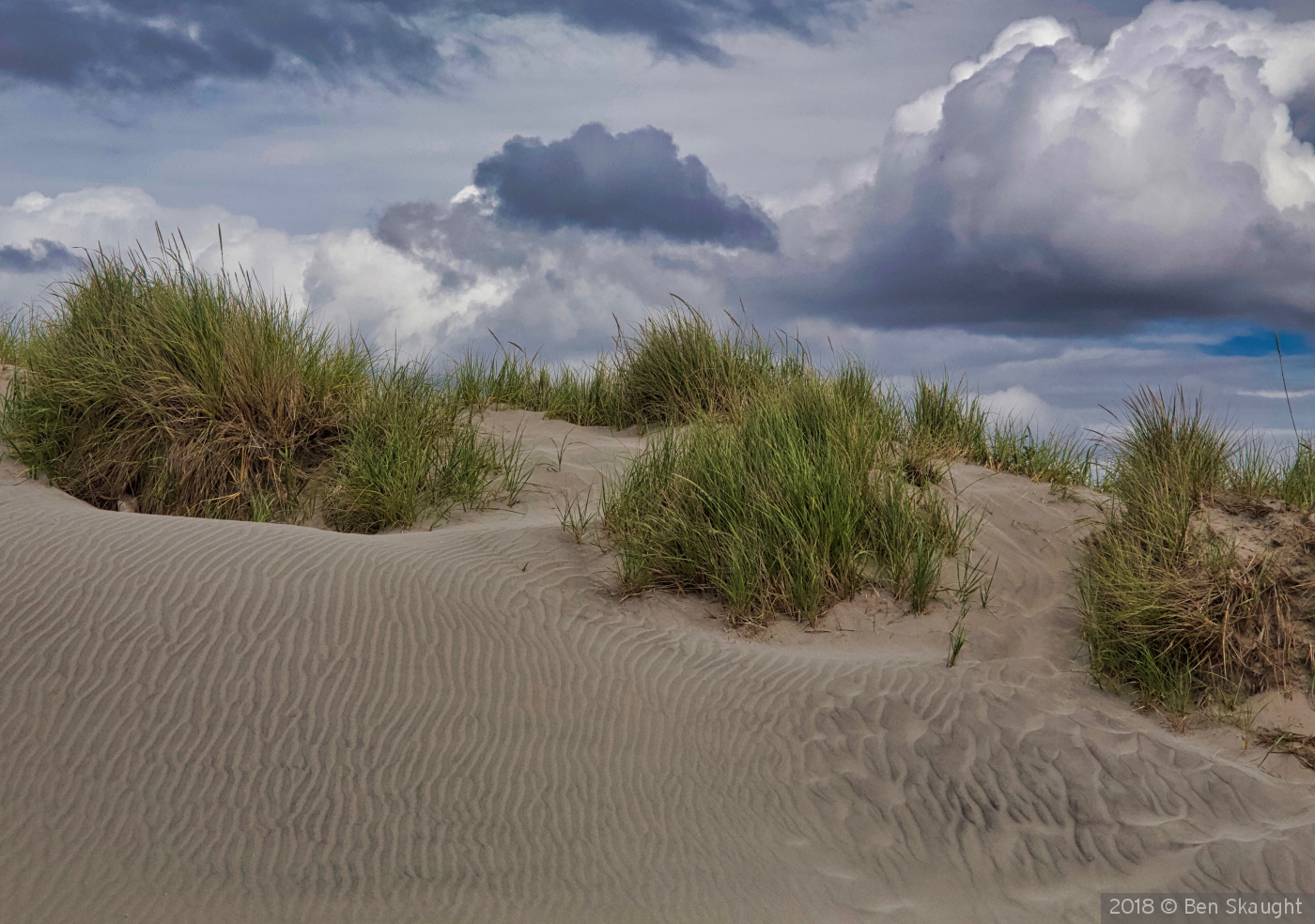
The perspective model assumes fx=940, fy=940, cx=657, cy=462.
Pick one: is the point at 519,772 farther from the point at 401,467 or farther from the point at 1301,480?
the point at 1301,480

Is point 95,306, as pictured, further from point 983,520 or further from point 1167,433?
point 1167,433

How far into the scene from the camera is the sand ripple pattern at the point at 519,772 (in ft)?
11.4

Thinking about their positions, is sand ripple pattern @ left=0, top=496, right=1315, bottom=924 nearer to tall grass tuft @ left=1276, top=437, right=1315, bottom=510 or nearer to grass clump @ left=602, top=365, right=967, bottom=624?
grass clump @ left=602, top=365, right=967, bottom=624

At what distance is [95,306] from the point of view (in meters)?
7.18

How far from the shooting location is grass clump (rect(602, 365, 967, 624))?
503 centimetres

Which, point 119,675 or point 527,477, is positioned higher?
point 527,477

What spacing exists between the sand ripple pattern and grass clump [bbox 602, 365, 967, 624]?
0.45 m

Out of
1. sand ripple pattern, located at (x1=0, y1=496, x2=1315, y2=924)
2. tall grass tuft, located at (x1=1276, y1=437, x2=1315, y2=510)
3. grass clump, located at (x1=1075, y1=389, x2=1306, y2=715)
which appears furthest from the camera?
tall grass tuft, located at (x1=1276, y1=437, x2=1315, y2=510)

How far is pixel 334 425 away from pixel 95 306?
217cm

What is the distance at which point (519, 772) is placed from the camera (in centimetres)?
390

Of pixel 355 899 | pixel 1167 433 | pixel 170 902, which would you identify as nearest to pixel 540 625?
pixel 355 899

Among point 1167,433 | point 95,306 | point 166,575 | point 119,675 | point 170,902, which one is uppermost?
point 95,306

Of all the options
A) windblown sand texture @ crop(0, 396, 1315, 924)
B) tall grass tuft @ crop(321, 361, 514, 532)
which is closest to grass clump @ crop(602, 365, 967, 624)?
windblown sand texture @ crop(0, 396, 1315, 924)

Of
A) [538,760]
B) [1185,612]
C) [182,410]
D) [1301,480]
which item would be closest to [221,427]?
[182,410]
